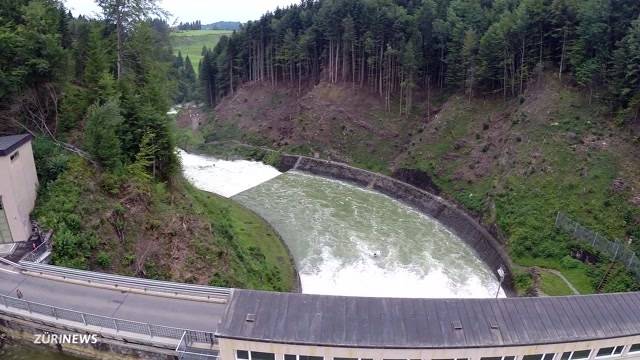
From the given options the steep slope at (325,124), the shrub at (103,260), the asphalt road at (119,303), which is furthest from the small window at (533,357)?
the steep slope at (325,124)

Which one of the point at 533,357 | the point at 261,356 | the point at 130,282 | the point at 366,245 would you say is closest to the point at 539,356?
the point at 533,357

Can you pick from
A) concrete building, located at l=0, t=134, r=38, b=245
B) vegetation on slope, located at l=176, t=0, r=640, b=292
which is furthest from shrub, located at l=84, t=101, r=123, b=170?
vegetation on slope, located at l=176, t=0, r=640, b=292

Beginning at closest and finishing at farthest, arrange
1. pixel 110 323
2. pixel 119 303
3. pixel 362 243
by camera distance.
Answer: pixel 110 323
pixel 119 303
pixel 362 243

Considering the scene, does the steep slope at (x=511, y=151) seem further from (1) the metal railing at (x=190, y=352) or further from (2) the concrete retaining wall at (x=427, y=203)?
(1) the metal railing at (x=190, y=352)

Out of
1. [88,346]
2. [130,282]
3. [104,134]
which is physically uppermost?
[104,134]

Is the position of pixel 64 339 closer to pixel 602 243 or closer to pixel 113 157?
pixel 113 157

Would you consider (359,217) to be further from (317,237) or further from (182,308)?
(182,308)

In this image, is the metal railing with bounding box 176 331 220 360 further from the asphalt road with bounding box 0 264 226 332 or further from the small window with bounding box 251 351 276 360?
the small window with bounding box 251 351 276 360
